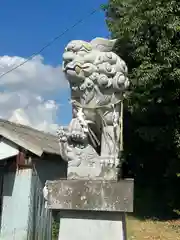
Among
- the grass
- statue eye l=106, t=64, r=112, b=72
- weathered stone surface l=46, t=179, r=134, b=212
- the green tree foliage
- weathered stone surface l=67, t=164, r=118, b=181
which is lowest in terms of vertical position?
the grass

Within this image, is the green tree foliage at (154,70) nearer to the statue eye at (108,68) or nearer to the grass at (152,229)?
the grass at (152,229)

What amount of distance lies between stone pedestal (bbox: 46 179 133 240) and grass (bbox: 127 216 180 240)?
622 centimetres

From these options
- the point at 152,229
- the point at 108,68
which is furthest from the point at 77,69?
the point at 152,229

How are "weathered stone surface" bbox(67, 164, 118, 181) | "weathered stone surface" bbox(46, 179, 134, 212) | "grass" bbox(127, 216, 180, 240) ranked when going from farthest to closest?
"grass" bbox(127, 216, 180, 240)
"weathered stone surface" bbox(67, 164, 118, 181)
"weathered stone surface" bbox(46, 179, 134, 212)

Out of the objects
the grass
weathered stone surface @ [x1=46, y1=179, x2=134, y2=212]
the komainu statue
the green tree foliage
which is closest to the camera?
weathered stone surface @ [x1=46, y1=179, x2=134, y2=212]

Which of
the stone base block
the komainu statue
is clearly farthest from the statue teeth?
the stone base block

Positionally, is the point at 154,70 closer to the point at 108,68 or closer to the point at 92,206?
the point at 108,68

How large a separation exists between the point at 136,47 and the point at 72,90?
282 inches

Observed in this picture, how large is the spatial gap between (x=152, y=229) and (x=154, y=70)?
13.9ft

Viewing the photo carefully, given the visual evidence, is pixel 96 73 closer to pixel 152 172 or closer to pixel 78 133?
pixel 78 133

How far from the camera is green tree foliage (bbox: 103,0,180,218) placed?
997cm

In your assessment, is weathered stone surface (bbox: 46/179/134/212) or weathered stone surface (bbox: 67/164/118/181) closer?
weathered stone surface (bbox: 46/179/134/212)

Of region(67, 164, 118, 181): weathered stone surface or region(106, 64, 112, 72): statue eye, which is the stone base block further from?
region(106, 64, 112, 72): statue eye

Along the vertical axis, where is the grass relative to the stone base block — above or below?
below
